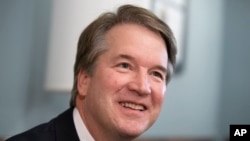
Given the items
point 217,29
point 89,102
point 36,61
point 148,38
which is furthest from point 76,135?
point 217,29

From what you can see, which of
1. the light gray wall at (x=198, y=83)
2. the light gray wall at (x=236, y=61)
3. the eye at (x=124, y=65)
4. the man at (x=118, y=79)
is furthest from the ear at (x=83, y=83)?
the light gray wall at (x=236, y=61)

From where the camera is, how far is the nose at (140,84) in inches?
42.1

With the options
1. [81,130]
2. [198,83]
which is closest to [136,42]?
[81,130]

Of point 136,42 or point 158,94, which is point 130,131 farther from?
point 136,42

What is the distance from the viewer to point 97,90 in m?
1.13

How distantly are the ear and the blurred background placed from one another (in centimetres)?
62

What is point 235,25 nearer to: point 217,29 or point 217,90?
point 217,29

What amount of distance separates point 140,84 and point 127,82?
5cm

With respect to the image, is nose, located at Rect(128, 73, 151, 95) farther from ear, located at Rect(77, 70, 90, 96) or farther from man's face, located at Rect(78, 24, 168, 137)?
ear, located at Rect(77, 70, 90, 96)

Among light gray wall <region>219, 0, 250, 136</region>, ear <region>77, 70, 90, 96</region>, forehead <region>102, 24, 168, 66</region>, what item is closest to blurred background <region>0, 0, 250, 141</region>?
light gray wall <region>219, 0, 250, 136</region>

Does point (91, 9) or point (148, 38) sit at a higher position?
point (91, 9)

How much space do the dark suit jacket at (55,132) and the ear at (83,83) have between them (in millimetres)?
91

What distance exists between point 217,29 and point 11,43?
1.16 m

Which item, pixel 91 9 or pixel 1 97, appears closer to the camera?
pixel 1 97
